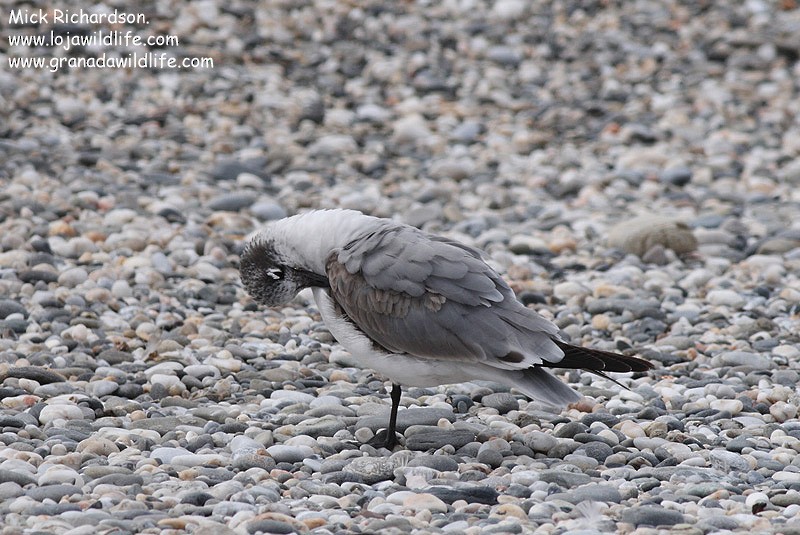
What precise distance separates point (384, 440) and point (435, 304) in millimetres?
681

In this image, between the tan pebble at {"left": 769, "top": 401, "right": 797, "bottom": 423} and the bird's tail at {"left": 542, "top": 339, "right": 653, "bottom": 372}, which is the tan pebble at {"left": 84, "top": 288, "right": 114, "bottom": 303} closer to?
the bird's tail at {"left": 542, "top": 339, "right": 653, "bottom": 372}

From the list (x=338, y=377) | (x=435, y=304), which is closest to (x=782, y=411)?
(x=435, y=304)

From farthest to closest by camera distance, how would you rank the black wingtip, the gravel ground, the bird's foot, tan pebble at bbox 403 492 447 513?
1. the bird's foot
2. the black wingtip
3. the gravel ground
4. tan pebble at bbox 403 492 447 513

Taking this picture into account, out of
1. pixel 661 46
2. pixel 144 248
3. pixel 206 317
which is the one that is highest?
pixel 661 46

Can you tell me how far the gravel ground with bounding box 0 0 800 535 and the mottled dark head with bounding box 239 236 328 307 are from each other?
1.59 feet

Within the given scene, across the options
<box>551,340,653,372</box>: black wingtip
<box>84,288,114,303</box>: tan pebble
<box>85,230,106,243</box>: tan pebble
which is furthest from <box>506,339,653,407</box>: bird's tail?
<box>85,230,106,243</box>: tan pebble

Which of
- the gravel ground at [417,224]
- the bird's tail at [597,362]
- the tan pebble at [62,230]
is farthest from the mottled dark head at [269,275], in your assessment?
the tan pebble at [62,230]

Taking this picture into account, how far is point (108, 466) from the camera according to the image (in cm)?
470

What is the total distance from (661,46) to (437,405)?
885cm

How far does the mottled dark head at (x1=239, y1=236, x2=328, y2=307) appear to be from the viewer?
5.80 meters

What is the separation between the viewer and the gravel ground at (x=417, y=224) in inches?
181

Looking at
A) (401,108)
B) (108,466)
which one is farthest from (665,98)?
(108,466)

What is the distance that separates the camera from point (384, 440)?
5.25 meters

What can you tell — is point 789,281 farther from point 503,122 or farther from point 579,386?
point 503,122
